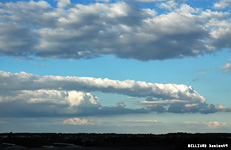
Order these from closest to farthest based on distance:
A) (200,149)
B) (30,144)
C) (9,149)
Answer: (200,149) → (9,149) → (30,144)

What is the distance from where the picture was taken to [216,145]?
70750 millimetres

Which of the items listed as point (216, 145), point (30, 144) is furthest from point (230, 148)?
point (30, 144)

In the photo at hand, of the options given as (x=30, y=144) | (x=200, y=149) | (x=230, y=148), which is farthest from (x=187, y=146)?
(x=30, y=144)

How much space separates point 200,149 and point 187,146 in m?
3.23

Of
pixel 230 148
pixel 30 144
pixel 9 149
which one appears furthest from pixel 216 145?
pixel 30 144

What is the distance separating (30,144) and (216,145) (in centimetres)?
6704

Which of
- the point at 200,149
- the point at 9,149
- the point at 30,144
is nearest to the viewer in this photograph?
the point at 200,149

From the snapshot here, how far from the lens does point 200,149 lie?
67.8 m

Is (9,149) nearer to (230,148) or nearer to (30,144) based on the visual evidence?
(30,144)

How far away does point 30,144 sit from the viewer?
111 metres

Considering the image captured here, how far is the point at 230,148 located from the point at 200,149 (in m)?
7.09

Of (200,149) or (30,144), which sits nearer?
(200,149)

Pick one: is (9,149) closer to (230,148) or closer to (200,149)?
(200,149)

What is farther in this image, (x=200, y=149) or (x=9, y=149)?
(x=9, y=149)
